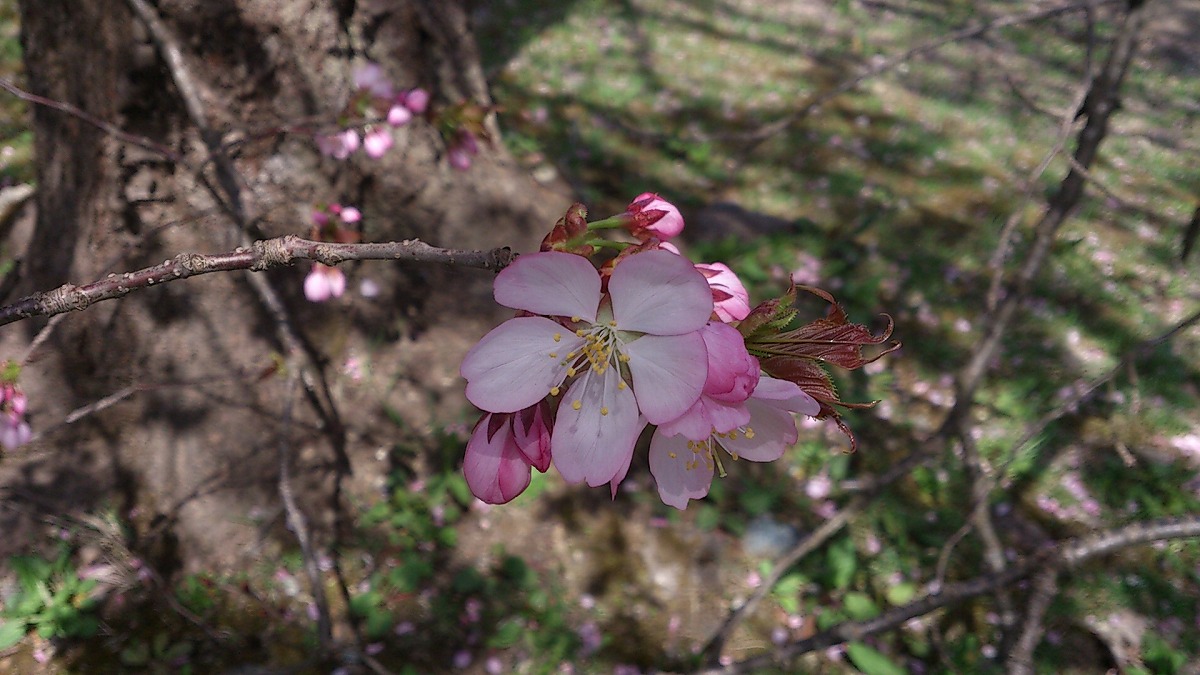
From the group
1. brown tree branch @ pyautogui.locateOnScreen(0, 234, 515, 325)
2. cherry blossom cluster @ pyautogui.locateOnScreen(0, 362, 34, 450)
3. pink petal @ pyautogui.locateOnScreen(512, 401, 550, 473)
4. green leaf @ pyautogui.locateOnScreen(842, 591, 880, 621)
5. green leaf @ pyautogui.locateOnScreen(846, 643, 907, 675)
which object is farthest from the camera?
green leaf @ pyautogui.locateOnScreen(842, 591, 880, 621)

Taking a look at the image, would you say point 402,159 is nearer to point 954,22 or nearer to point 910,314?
point 910,314

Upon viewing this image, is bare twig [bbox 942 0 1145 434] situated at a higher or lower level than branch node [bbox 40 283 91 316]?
lower

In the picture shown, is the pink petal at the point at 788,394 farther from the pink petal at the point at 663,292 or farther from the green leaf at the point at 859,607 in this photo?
the green leaf at the point at 859,607

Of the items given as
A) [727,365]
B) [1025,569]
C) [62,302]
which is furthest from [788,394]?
[1025,569]

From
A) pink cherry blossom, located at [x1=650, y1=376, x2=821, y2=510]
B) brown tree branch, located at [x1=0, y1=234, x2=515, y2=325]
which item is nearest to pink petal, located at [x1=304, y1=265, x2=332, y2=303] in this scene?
brown tree branch, located at [x1=0, y1=234, x2=515, y2=325]

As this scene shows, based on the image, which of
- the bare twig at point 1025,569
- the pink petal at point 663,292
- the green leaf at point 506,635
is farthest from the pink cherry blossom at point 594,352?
the green leaf at point 506,635

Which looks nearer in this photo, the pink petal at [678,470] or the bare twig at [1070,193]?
the pink petal at [678,470]

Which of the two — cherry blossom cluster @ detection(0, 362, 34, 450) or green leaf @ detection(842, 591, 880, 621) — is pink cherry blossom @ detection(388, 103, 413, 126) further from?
green leaf @ detection(842, 591, 880, 621)
